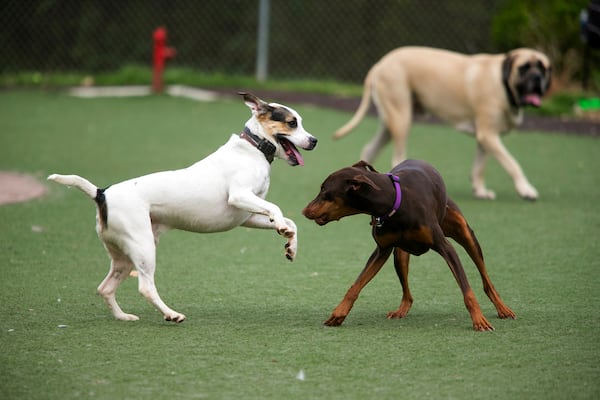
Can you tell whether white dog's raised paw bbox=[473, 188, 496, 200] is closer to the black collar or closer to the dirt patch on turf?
the dirt patch on turf

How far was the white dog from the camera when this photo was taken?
200 inches

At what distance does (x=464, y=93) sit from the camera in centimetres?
976

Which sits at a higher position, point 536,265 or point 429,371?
point 429,371

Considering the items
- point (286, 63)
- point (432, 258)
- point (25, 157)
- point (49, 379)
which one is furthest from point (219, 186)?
point (286, 63)

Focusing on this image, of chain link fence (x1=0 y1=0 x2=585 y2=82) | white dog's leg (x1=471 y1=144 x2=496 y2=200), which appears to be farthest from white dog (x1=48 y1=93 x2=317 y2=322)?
chain link fence (x1=0 y1=0 x2=585 y2=82)

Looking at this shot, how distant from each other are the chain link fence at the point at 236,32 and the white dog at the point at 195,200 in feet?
37.4

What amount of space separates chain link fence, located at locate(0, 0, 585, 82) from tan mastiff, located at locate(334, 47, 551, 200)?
262 inches

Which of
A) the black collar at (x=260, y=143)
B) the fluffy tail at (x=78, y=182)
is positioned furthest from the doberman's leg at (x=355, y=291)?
the fluffy tail at (x=78, y=182)

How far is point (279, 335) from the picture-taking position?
4984mm

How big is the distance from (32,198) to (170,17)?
9.69 m

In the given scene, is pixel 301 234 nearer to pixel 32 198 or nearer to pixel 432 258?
pixel 432 258

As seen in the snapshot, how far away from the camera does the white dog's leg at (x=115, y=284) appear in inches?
208

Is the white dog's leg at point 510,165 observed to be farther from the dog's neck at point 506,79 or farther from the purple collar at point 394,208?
the purple collar at point 394,208

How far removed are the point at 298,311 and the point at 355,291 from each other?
1.58 ft
